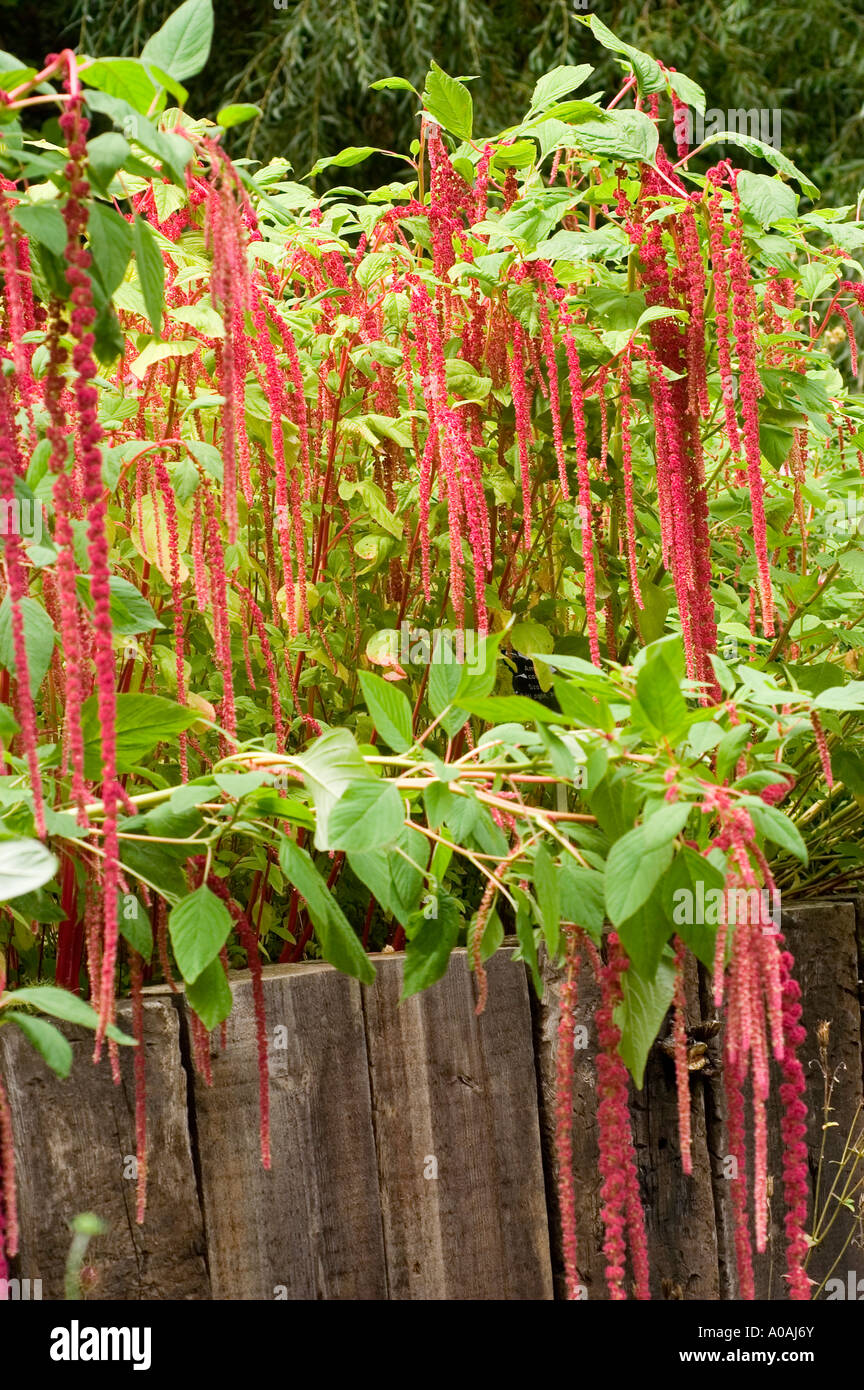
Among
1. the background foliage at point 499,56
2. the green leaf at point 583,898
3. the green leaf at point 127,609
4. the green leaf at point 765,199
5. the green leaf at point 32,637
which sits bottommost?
the green leaf at point 583,898

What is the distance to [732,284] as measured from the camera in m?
1.04

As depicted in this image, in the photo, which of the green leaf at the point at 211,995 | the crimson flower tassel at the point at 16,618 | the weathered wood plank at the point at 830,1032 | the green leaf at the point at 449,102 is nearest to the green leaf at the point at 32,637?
the crimson flower tassel at the point at 16,618

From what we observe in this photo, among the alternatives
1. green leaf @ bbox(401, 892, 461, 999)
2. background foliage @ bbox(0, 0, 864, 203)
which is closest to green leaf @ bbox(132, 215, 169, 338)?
green leaf @ bbox(401, 892, 461, 999)

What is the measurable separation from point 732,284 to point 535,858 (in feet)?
1.56

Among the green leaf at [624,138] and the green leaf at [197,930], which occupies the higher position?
the green leaf at [624,138]

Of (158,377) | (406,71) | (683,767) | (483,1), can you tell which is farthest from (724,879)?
(483,1)

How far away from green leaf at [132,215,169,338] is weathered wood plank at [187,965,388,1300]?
0.56 m

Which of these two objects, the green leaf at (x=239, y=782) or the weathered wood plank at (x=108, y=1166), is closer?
the green leaf at (x=239, y=782)

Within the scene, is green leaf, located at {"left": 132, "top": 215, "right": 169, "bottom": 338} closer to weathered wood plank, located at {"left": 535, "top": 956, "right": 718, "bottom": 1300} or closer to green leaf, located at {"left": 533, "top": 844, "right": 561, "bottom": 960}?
green leaf, located at {"left": 533, "top": 844, "right": 561, "bottom": 960}

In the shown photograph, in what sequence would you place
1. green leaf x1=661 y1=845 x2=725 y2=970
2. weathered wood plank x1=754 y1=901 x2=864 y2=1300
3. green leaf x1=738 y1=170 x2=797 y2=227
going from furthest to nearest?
weathered wood plank x1=754 y1=901 x2=864 y2=1300
green leaf x1=738 y1=170 x2=797 y2=227
green leaf x1=661 y1=845 x2=725 y2=970

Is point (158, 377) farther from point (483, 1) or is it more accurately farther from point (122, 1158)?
point (483, 1)

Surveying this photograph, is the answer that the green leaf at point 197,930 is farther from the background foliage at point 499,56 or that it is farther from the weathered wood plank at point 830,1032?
the background foliage at point 499,56

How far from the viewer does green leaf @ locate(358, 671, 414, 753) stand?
87 cm

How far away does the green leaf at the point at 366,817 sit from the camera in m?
0.76
